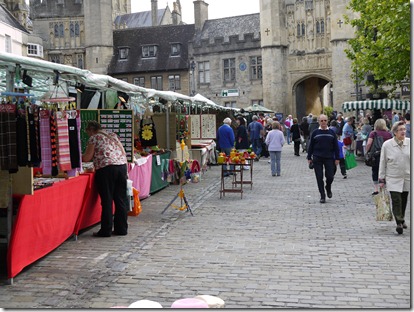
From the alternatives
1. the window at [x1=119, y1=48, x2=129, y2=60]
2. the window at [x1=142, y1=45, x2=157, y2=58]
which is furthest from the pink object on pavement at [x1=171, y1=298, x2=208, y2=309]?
the window at [x1=119, y1=48, x2=129, y2=60]

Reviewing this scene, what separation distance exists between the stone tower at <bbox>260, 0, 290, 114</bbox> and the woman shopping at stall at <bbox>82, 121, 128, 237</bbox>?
3950 centimetres

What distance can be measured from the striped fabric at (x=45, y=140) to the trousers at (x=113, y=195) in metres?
1.57

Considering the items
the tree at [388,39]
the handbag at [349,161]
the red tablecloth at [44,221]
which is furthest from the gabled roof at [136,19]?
the red tablecloth at [44,221]

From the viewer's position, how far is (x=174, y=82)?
5484cm

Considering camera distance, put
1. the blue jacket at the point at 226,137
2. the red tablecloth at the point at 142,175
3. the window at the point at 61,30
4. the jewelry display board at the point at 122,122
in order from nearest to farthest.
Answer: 1. the jewelry display board at the point at 122,122
2. the red tablecloth at the point at 142,175
3. the blue jacket at the point at 226,137
4. the window at the point at 61,30

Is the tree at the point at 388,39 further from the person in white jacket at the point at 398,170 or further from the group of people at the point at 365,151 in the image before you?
the person in white jacket at the point at 398,170

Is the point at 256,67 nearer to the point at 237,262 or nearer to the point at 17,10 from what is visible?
the point at 17,10

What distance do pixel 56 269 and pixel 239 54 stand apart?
4617 centimetres

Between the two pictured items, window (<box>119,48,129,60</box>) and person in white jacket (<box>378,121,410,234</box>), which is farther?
window (<box>119,48,129,60</box>)

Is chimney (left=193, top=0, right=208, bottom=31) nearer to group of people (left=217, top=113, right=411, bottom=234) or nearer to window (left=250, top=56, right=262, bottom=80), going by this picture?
window (left=250, top=56, right=262, bottom=80)

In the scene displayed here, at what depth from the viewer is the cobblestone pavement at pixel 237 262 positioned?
5969 mm

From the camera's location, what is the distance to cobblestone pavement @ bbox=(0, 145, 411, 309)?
5.97 metres

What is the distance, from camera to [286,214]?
11086mm

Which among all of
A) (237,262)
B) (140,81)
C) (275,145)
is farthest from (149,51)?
(237,262)
